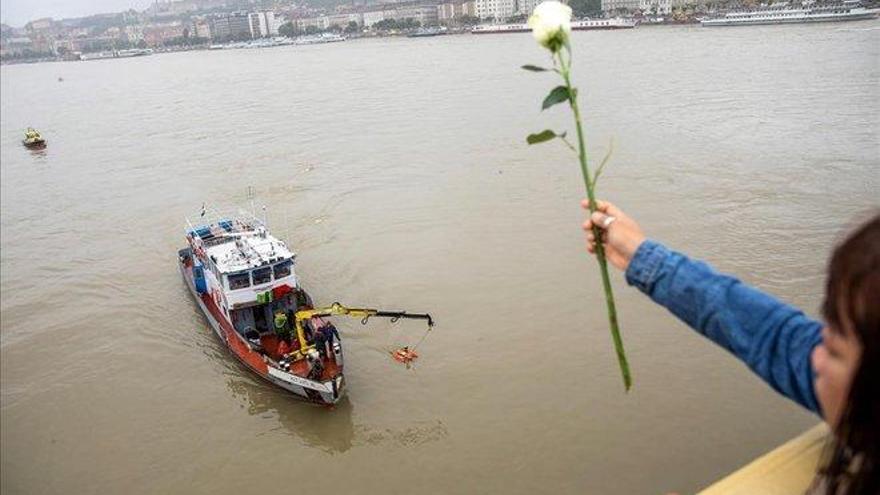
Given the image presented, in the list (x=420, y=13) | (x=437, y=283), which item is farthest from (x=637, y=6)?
(x=437, y=283)

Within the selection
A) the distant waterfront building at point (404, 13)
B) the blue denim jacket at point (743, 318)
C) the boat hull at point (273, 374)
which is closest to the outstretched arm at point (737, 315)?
the blue denim jacket at point (743, 318)

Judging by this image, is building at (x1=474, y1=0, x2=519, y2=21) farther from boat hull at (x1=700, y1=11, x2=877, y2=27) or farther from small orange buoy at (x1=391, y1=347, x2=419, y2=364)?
small orange buoy at (x1=391, y1=347, x2=419, y2=364)

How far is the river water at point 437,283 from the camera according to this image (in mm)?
8503

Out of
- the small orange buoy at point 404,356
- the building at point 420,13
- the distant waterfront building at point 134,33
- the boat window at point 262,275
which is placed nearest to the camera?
the boat window at point 262,275

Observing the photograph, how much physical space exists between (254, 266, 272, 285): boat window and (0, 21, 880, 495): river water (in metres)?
1.73

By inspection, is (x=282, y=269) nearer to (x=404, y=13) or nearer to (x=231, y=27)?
(x=404, y=13)

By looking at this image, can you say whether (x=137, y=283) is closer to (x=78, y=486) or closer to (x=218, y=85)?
(x=78, y=486)

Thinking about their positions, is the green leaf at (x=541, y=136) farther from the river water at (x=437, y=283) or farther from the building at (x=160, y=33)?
the building at (x=160, y=33)

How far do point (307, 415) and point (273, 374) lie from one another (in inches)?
32.7

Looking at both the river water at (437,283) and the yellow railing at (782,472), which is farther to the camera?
the river water at (437,283)

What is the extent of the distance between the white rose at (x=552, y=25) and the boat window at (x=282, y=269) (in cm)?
931

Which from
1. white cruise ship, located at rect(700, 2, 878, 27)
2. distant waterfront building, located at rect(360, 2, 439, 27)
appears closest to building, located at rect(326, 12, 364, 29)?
distant waterfront building, located at rect(360, 2, 439, 27)

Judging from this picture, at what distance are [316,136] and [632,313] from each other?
1991cm

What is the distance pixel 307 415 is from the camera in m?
9.56
